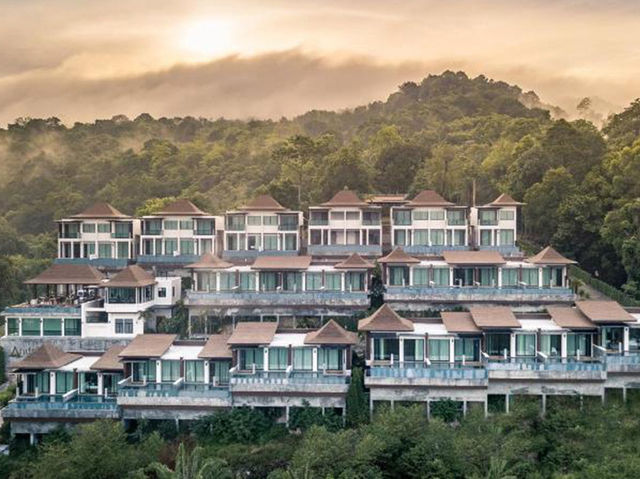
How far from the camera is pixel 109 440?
27.9 metres

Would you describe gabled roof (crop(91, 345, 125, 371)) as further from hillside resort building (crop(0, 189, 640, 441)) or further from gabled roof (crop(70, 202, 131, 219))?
gabled roof (crop(70, 202, 131, 219))

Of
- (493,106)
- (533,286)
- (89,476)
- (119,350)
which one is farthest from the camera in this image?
A: (493,106)

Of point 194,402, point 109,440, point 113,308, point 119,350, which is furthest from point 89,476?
point 113,308

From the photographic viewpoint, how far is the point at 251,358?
33.7 m

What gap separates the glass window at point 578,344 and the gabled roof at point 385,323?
8.04 meters

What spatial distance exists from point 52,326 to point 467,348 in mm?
23675

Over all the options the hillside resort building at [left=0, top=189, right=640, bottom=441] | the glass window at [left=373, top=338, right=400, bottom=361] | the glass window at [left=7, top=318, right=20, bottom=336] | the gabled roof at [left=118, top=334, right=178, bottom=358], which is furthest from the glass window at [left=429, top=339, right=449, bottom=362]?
the glass window at [left=7, top=318, right=20, bottom=336]

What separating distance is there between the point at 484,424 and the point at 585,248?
76.7 ft

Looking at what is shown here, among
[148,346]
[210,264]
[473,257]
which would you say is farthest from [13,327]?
[473,257]

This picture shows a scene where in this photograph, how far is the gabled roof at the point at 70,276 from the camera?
41688 mm

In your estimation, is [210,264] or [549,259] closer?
[549,259]

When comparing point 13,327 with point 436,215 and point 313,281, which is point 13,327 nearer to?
point 313,281

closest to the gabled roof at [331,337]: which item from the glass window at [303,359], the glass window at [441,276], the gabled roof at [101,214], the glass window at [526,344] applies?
the glass window at [303,359]

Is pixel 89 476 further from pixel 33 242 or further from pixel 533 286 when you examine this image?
pixel 33 242
